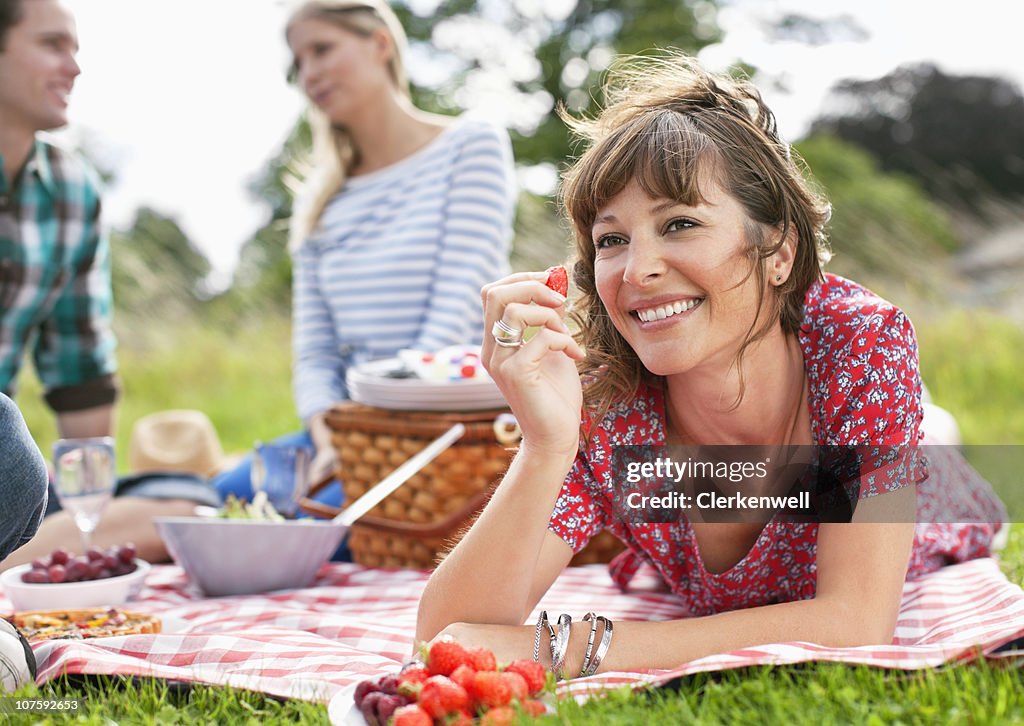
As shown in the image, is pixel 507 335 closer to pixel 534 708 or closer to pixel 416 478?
pixel 534 708

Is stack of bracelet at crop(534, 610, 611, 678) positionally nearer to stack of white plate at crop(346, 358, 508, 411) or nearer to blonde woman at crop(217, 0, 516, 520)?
stack of white plate at crop(346, 358, 508, 411)

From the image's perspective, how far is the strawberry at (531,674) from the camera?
1577 mm

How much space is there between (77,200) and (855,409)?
2932 millimetres

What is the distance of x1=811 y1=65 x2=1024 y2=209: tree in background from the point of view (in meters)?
19.5

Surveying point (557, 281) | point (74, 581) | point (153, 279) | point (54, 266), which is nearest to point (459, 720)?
point (557, 281)

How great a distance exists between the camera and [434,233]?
12.6ft

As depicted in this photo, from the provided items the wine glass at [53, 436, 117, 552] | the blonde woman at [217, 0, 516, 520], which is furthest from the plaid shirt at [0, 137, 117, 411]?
the wine glass at [53, 436, 117, 552]

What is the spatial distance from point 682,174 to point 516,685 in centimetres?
96

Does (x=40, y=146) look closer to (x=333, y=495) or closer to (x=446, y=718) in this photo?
(x=333, y=495)

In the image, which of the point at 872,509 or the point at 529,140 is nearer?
the point at 872,509

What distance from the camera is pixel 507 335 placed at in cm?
188

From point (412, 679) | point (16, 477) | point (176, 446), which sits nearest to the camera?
point (412, 679)

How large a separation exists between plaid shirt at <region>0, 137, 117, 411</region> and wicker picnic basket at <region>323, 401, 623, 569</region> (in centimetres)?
122

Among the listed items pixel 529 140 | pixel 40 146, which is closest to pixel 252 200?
pixel 529 140
